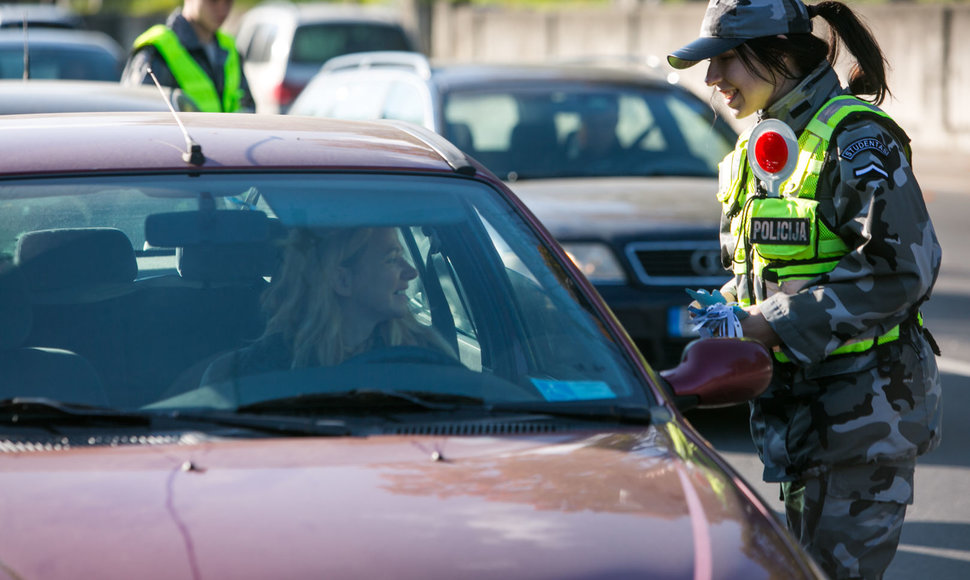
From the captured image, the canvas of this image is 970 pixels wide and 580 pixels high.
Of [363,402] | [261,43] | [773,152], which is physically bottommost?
[261,43]

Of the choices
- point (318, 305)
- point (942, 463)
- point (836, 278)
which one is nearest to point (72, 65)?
point (942, 463)

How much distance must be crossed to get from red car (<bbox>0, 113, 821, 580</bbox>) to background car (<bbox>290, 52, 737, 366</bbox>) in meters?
2.97

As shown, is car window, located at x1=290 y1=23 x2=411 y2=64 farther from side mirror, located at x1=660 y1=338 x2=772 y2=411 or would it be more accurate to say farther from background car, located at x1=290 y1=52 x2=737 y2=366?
Result: side mirror, located at x1=660 y1=338 x2=772 y2=411

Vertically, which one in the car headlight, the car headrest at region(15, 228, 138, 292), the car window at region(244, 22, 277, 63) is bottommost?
the car window at region(244, 22, 277, 63)

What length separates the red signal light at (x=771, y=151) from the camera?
333 centimetres

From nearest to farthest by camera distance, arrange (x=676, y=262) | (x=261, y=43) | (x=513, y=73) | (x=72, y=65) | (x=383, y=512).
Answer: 1. (x=383, y=512)
2. (x=676, y=262)
3. (x=513, y=73)
4. (x=72, y=65)
5. (x=261, y=43)

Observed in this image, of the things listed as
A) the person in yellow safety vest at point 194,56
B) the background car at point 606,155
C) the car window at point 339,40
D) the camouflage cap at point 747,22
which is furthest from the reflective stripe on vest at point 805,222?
the car window at point 339,40

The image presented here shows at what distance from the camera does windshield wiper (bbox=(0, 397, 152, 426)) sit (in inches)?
108

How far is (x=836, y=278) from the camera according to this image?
326 centimetres

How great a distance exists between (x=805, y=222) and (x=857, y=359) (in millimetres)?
328

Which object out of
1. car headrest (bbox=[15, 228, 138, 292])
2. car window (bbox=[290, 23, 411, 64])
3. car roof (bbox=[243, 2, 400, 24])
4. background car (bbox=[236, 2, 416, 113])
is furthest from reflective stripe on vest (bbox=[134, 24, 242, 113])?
car roof (bbox=[243, 2, 400, 24])

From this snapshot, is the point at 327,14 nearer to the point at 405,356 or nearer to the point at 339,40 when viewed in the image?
the point at 339,40

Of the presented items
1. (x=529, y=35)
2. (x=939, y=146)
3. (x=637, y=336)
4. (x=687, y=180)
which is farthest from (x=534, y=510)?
(x=529, y=35)

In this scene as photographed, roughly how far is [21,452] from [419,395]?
2.40 ft
